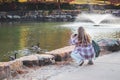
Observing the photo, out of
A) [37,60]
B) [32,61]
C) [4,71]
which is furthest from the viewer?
[37,60]

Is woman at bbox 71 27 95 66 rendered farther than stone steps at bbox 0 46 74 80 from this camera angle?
Yes

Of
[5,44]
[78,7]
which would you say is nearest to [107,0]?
[78,7]

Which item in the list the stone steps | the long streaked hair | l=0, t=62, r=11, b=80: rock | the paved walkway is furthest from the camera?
the long streaked hair

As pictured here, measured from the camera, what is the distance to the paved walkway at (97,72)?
11047mm

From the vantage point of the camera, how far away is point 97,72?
11.8 metres

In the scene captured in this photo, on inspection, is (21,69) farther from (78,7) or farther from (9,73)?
(78,7)

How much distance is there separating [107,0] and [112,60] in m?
72.9

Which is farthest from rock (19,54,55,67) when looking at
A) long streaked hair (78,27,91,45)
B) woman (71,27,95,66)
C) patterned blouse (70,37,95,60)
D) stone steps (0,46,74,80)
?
long streaked hair (78,27,91,45)

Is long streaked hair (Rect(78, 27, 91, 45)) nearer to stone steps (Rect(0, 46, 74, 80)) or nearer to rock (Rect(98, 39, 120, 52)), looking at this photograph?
stone steps (Rect(0, 46, 74, 80))

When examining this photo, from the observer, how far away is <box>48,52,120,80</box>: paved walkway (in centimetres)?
1105

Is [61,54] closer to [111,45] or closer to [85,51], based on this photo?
[85,51]

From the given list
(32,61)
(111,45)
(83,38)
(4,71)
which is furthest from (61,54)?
(4,71)

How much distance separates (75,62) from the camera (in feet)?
45.4

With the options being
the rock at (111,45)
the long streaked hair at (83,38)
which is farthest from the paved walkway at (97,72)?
the rock at (111,45)
